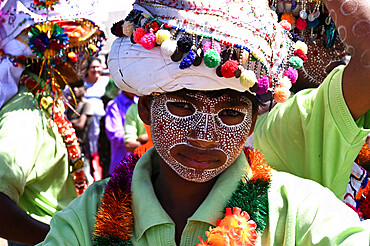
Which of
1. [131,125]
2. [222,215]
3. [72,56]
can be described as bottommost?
[131,125]

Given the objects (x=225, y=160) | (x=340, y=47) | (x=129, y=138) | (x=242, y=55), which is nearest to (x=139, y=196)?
(x=225, y=160)

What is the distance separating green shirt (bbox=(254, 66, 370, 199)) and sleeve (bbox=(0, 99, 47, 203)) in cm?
147

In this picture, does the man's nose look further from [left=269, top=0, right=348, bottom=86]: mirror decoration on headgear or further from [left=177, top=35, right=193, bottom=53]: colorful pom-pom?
[left=269, top=0, right=348, bottom=86]: mirror decoration on headgear

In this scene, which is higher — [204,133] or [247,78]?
[247,78]

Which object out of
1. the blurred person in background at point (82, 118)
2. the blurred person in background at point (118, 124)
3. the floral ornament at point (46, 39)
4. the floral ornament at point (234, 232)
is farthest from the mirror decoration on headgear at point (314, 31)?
the blurred person in background at point (82, 118)

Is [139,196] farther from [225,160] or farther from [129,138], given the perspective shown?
[129,138]

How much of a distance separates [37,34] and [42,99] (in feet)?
1.45

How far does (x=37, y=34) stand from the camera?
403cm

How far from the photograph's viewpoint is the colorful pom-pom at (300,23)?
3.05 m

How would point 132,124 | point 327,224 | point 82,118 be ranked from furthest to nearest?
point 82,118
point 132,124
point 327,224

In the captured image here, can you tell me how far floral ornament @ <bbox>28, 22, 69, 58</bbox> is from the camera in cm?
401

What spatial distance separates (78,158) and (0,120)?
2.16 ft

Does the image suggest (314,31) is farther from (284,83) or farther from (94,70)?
(94,70)

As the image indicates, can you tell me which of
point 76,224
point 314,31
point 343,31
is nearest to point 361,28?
point 343,31
